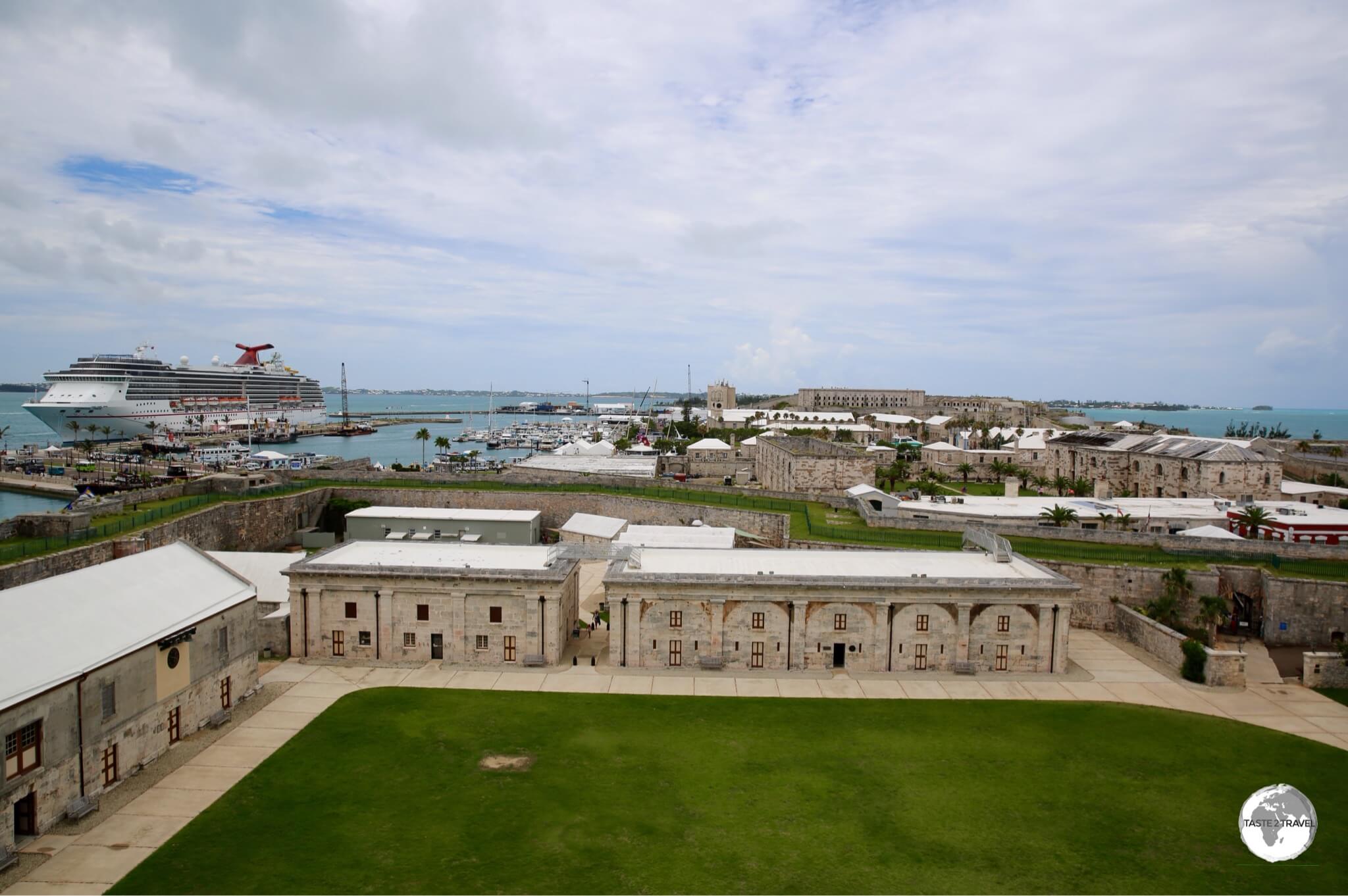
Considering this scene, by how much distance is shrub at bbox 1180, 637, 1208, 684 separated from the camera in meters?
29.0

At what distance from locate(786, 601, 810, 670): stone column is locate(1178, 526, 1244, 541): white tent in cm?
2572

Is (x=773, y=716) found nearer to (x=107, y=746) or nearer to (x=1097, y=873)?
(x=1097, y=873)

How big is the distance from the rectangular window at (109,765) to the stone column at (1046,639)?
3122 centimetres

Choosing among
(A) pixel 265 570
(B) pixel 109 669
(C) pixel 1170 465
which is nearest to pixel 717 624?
(B) pixel 109 669

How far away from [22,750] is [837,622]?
2491cm

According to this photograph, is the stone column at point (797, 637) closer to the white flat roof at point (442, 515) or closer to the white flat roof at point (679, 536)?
the white flat roof at point (679, 536)

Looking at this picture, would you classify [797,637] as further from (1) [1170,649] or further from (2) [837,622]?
(1) [1170,649]

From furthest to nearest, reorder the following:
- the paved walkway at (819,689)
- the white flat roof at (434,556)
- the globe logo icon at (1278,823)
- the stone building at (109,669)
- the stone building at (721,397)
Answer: the stone building at (721,397), the white flat roof at (434,556), the paved walkway at (819,689), the globe logo icon at (1278,823), the stone building at (109,669)

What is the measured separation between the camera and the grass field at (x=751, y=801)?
16969 millimetres

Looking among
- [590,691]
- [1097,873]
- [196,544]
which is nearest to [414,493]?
[196,544]

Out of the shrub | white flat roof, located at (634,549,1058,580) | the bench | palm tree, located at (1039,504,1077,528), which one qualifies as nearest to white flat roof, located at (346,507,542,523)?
white flat roof, located at (634,549,1058,580)

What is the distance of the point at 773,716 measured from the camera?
25.5m

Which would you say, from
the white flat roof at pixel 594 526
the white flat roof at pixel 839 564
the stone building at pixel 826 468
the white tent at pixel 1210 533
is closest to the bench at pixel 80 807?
the white flat roof at pixel 839 564

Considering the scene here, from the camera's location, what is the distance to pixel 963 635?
29.9 m
